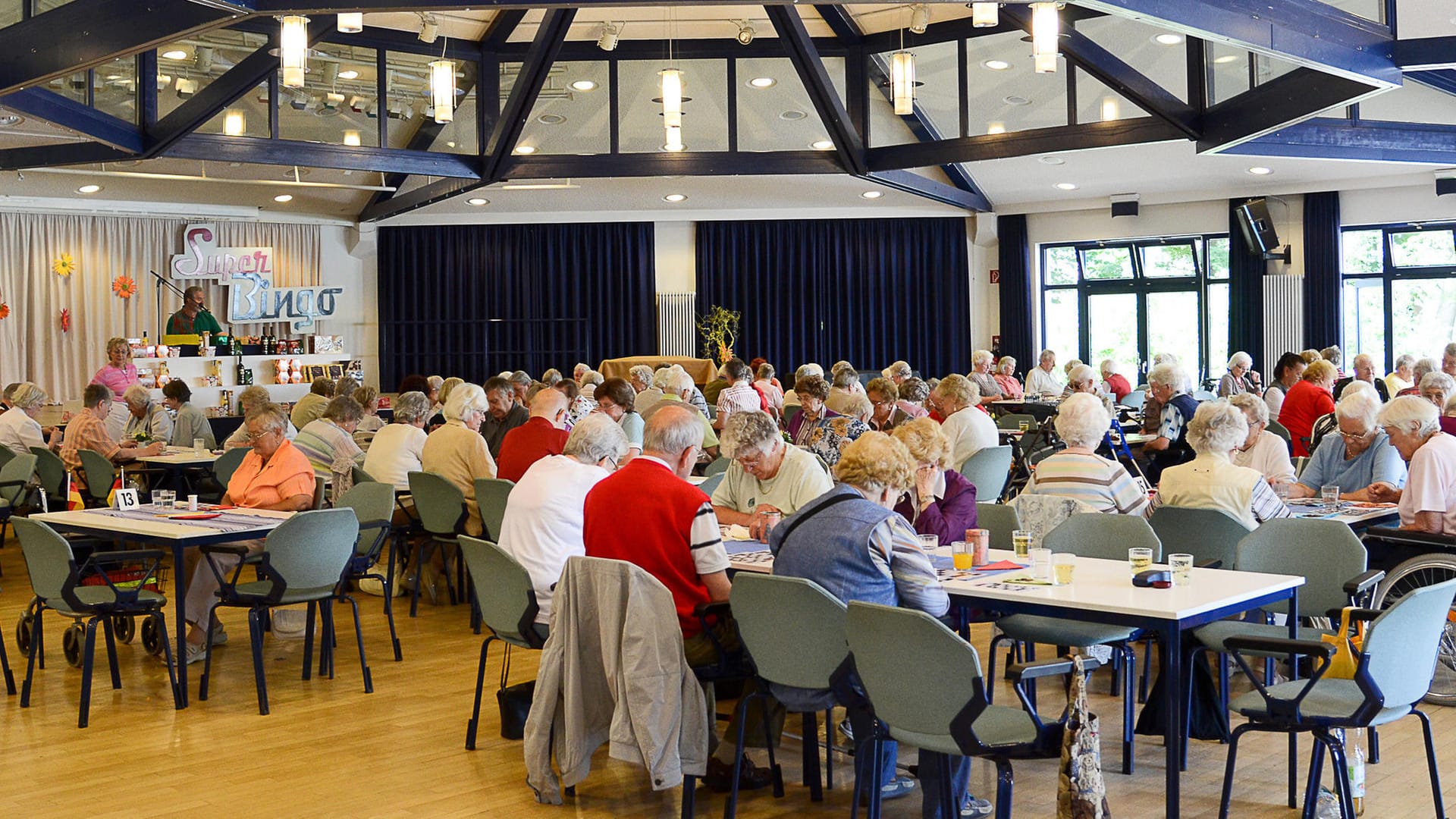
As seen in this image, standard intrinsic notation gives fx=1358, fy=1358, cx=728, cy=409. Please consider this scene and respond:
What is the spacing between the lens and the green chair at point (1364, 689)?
12.3 ft

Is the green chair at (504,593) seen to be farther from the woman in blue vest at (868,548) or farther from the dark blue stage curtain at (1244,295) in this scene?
the dark blue stage curtain at (1244,295)

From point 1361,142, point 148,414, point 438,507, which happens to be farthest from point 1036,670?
point 148,414

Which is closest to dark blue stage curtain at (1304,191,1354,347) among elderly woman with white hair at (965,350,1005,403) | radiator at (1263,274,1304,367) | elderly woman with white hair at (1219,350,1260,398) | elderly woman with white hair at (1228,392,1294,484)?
radiator at (1263,274,1304,367)

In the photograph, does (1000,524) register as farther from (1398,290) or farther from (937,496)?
(1398,290)

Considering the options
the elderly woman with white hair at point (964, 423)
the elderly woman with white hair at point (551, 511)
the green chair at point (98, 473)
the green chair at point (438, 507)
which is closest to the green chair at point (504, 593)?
the elderly woman with white hair at point (551, 511)

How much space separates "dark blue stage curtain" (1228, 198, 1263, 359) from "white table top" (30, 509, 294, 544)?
12141mm

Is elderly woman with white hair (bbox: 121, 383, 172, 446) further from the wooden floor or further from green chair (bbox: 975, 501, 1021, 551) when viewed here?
green chair (bbox: 975, 501, 1021, 551)

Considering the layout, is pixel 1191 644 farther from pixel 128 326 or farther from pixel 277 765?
pixel 128 326

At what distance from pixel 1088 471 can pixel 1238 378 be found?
7.41m

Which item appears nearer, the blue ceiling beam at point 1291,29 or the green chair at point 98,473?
the blue ceiling beam at point 1291,29

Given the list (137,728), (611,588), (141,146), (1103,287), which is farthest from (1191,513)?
(1103,287)

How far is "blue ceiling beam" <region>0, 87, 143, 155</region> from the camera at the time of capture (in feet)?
28.2

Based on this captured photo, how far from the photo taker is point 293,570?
5906mm

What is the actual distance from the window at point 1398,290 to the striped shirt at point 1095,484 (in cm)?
1066
